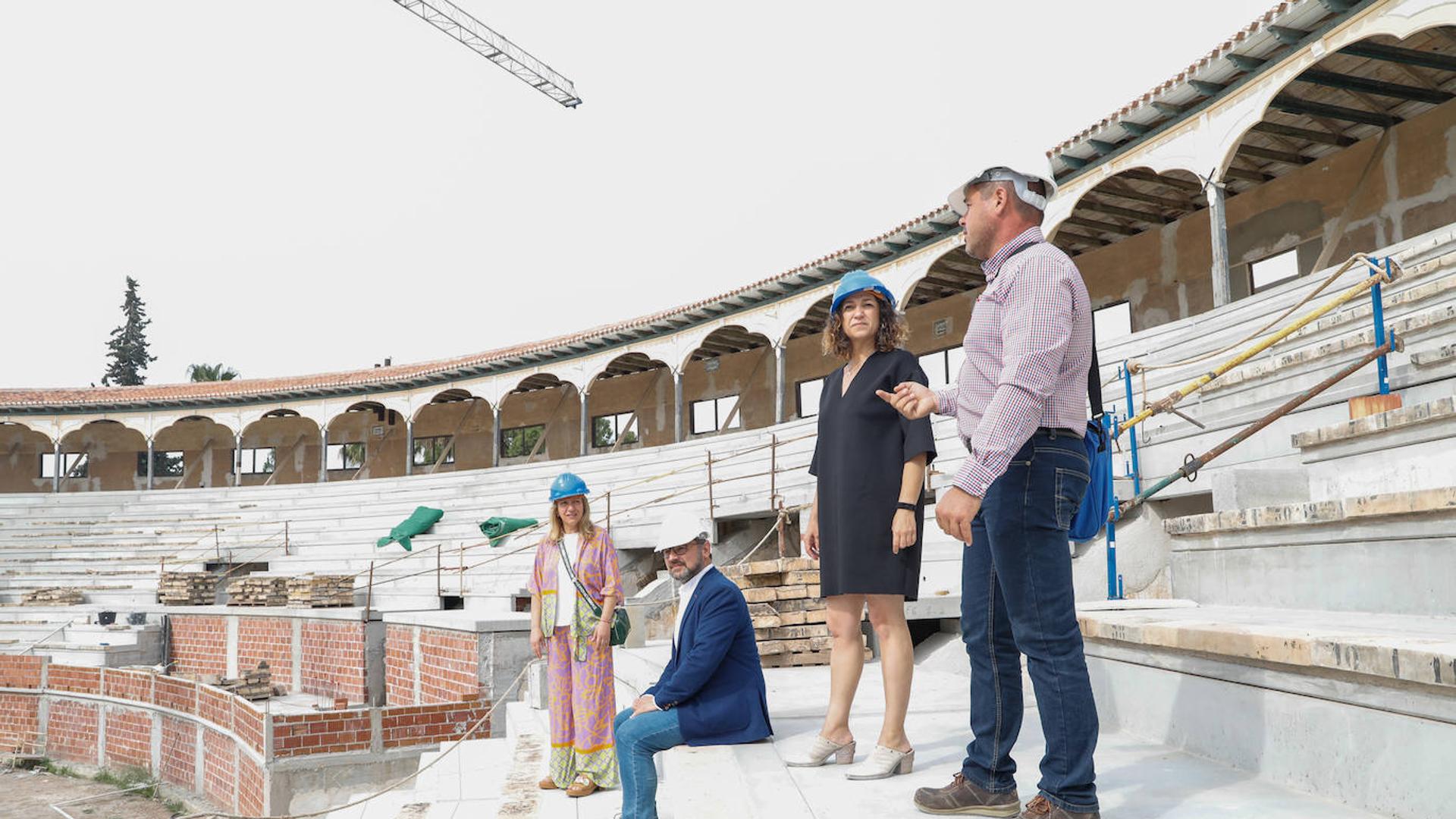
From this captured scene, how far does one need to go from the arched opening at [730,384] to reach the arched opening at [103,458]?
21570 mm

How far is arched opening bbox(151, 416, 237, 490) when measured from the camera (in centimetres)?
3641

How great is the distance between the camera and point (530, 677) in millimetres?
8594

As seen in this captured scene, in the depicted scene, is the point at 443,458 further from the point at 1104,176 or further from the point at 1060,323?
the point at 1060,323

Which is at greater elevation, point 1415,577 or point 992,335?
point 992,335

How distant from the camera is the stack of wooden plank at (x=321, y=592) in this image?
686 inches

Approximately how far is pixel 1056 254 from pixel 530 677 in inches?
273

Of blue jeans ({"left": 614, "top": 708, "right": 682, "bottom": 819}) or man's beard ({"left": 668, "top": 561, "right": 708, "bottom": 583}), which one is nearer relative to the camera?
blue jeans ({"left": 614, "top": 708, "right": 682, "bottom": 819})

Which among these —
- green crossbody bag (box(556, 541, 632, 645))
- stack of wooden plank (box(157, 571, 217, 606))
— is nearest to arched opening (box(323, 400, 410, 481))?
stack of wooden plank (box(157, 571, 217, 606))

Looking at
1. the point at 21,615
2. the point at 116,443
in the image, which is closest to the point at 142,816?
the point at 21,615

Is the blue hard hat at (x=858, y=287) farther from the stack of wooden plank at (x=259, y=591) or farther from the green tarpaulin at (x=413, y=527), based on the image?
the green tarpaulin at (x=413, y=527)

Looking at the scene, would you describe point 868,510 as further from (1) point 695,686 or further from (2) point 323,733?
(2) point 323,733

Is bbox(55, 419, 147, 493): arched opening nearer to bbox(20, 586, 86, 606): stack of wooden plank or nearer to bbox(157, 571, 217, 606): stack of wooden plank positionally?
bbox(20, 586, 86, 606): stack of wooden plank

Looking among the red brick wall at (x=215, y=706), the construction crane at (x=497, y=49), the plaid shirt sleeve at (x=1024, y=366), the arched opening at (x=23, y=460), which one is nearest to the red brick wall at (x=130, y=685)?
the red brick wall at (x=215, y=706)

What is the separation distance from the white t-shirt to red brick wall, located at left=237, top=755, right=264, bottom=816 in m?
5.38
